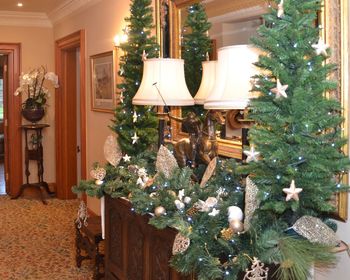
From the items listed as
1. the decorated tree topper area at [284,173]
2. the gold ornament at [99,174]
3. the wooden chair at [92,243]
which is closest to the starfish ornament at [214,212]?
the decorated tree topper area at [284,173]

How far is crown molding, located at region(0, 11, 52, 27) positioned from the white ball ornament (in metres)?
5.49

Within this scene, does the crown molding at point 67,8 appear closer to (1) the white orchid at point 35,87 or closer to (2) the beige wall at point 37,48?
(2) the beige wall at point 37,48

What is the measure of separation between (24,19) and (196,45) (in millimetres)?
4368

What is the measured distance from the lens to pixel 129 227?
265cm

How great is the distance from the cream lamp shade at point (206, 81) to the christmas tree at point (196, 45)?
132 mm

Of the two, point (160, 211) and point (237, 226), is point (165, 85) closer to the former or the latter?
point (160, 211)

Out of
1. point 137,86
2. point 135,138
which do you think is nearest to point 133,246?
point 135,138

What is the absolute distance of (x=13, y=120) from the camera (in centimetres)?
666

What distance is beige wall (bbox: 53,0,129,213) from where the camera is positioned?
4269mm

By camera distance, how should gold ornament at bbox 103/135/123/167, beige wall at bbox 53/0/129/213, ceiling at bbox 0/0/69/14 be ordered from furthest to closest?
ceiling at bbox 0/0/69/14 < beige wall at bbox 53/0/129/213 < gold ornament at bbox 103/135/123/167

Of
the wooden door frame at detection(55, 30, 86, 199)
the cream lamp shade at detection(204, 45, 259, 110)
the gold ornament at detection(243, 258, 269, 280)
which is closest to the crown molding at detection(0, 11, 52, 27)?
the wooden door frame at detection(55, 30, 86, 199)

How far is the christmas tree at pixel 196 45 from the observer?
9.39 ft

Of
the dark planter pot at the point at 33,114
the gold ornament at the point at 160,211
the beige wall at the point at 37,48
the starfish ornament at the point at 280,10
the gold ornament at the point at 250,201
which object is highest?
the beige wall at the point at 37,48

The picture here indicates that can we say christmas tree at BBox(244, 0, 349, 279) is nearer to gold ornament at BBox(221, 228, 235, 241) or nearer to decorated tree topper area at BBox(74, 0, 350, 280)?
decorated tree topper area at BBox(74, 0, 350, 280)
